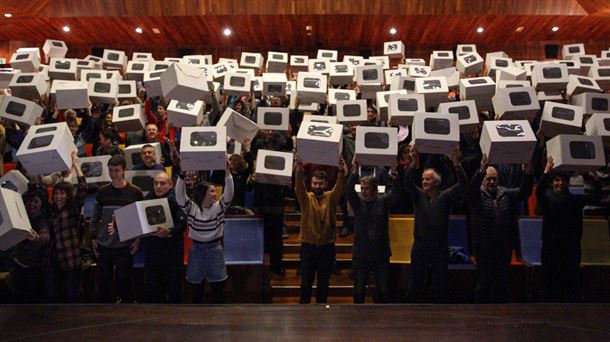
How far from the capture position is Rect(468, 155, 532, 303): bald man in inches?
166

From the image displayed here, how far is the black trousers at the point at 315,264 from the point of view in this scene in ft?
13.8

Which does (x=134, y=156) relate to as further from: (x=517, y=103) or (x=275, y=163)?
(x=517, y=103)

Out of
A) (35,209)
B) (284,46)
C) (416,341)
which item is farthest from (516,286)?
(284,46)

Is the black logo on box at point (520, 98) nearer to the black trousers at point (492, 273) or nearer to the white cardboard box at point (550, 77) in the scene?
the white cardboard box at point (550, 77)

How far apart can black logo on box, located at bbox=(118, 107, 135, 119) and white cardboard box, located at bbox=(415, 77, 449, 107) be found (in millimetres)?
2920

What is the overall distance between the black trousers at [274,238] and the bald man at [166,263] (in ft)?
3.12

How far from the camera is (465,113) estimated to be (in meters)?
5.10

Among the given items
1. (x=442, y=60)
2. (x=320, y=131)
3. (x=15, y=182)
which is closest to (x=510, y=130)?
(x=320, y=131)

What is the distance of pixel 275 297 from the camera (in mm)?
4789

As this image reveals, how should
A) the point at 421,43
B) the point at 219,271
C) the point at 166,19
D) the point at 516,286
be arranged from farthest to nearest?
1. the point at 421,43
2. the point at 166,19
3. the point at 516,286
4. the point at 219,271

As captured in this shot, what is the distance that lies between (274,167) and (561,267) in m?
2.29

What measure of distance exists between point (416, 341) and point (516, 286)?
2.44m

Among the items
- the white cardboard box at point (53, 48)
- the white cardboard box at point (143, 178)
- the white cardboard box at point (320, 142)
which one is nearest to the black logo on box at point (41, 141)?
the white cardboard box at point (143, 178)

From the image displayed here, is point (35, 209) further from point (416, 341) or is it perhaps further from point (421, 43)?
point (421, 43)
